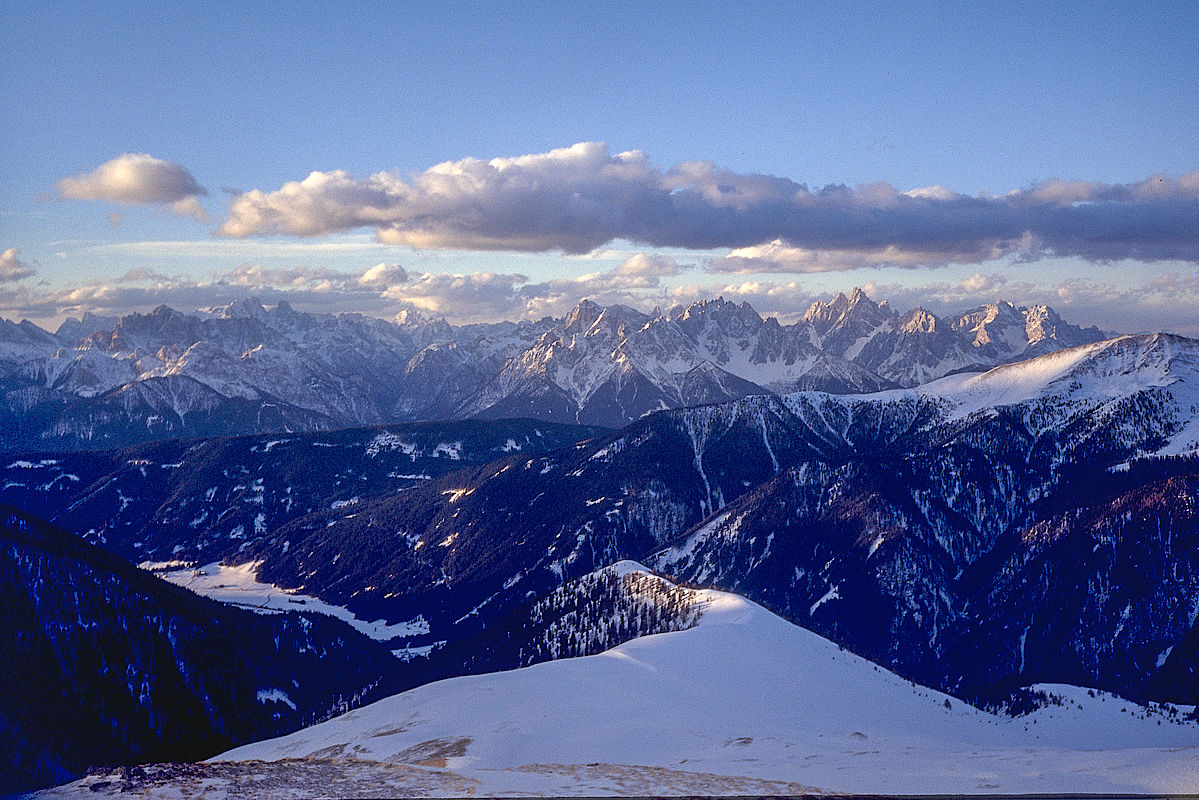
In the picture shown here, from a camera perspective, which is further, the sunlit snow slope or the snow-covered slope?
the sunlit snow slope

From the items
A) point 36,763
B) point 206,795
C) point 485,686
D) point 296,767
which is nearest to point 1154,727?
point 485,686

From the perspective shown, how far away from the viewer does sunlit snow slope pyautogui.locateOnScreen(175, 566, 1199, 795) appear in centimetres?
8369

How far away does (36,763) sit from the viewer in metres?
186

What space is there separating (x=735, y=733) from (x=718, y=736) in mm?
3191

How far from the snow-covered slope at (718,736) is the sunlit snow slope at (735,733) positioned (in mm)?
375

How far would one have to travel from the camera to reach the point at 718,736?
119062 millimetres

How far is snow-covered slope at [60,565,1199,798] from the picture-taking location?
81.9m

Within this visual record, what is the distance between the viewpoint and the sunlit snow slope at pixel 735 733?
83688 millimetres

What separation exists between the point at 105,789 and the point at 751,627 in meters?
145

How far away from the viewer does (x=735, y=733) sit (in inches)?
4764

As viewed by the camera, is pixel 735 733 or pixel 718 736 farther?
pixel 735 733

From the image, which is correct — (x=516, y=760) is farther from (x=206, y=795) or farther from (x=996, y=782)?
(x=996, y=782)

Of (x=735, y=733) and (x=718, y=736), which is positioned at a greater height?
(x=718, y=736)

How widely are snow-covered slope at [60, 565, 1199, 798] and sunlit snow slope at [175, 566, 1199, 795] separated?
1.23 feet
